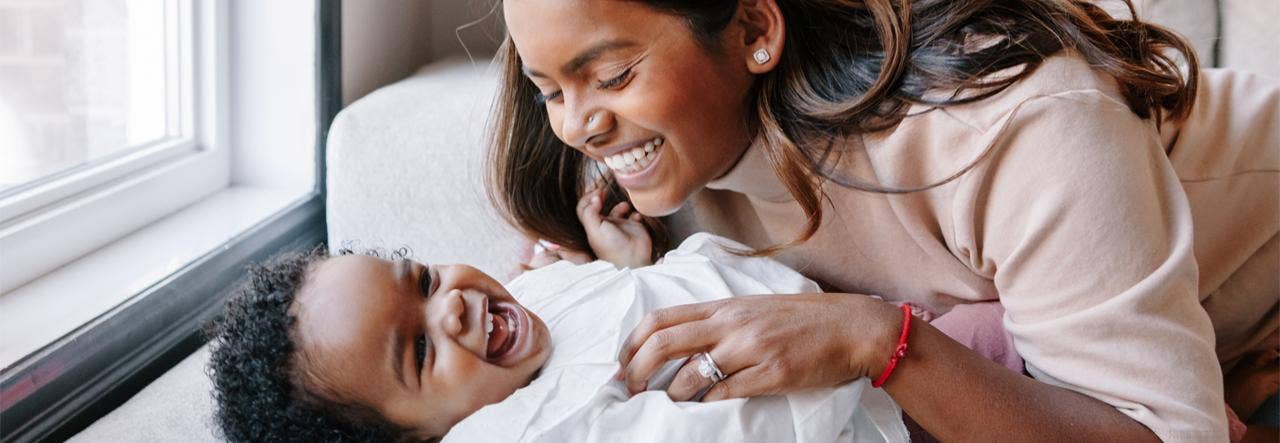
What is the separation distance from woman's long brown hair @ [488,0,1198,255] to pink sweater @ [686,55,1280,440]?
0.03m

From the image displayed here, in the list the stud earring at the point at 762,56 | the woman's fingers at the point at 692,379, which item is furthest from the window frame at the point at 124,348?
the stud earring at the point at 762,56

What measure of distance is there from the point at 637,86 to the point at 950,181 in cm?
32

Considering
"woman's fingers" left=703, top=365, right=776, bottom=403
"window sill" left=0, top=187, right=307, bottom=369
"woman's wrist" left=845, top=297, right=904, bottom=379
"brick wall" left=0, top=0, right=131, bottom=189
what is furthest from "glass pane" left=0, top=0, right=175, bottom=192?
"woman's wrist" left=845, top=297, right=904, bottom=379

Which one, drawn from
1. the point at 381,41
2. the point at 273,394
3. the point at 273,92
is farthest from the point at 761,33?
the point at 381,41

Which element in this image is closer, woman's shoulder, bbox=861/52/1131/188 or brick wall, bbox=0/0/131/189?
woman's shoulder, bbox=861/52/1131/188

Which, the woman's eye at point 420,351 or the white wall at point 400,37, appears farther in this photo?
the white wall at point 400,37

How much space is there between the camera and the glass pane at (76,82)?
128cm

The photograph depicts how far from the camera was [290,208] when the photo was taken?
5.79 feet

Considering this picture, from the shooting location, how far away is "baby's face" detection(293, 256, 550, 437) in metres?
1.06

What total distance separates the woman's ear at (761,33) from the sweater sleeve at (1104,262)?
256 mm

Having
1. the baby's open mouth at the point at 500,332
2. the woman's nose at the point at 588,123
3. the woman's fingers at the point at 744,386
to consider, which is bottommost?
the baby's open mouth at the point at 500,332

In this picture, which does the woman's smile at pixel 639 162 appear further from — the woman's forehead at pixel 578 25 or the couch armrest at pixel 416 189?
the couch armrest at pixel 416 189

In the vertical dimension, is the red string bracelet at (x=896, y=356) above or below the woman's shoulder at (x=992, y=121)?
below

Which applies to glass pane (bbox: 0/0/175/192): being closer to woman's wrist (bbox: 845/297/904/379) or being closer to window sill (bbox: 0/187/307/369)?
window sill (bbox: 0/187/307/369)
